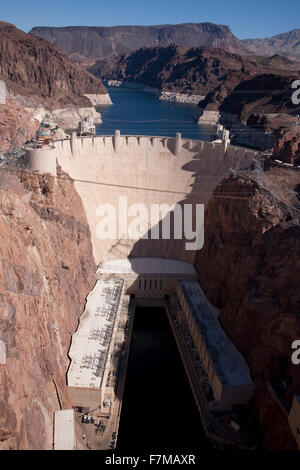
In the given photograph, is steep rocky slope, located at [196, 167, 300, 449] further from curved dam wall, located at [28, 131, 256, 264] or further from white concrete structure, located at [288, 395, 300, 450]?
curved dam wall, located at [28, 131, 256, 264]

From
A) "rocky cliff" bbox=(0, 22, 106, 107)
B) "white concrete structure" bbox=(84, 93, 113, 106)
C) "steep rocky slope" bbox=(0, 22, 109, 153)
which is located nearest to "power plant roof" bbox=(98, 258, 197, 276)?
"steep rocky slope" bbox=(0, 22, 109, 153)

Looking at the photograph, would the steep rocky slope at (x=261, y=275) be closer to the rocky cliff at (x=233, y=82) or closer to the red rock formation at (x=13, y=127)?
the red rock formation at (x=13, y=127)

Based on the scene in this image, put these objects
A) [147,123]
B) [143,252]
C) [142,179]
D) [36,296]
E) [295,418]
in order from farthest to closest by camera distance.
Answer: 1. [147,123]
2. [142,179]
3. [143,252]
4. [36,296]
5. [295,418]

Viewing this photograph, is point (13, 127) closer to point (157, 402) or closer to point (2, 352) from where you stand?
point (2, 352)

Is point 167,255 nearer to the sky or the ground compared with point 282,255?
nearer to the ground

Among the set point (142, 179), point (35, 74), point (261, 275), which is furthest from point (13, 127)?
point (35, 74)

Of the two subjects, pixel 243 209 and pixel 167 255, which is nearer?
pixel 243 209

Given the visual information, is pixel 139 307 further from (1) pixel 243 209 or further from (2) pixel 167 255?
(1) pixel 243 209

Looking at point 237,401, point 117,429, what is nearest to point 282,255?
point 237,401
